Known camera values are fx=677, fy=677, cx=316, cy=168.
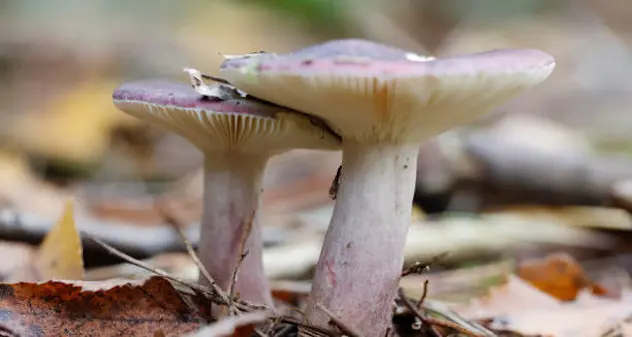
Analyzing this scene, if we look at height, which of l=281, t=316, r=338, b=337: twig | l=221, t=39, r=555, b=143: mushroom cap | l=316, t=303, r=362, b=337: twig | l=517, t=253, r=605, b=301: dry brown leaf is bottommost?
l=517, t=253, r=605, b=301: dry brown leaf

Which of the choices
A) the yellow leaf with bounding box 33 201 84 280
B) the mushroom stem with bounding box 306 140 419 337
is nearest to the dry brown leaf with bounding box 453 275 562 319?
the mushroom stem with bounding box 306 140 419 337

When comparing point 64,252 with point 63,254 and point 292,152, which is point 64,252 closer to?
point 63,254

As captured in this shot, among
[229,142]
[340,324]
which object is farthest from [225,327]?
[229,142]

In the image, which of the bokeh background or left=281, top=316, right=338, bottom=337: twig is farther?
the bokeh background

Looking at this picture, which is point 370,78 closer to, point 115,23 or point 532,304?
point 532,304

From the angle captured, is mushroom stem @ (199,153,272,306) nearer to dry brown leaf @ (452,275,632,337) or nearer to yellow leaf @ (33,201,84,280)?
yellow leaf @ (33,201,84,280)

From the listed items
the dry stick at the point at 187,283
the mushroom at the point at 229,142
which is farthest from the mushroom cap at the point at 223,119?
the dry stick at the point at 187,283
